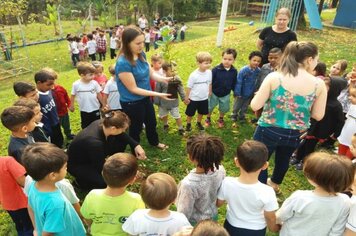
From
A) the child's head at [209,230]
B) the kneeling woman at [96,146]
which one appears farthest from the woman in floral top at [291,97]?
the child's head at [209,230]

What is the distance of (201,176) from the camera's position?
2590mm

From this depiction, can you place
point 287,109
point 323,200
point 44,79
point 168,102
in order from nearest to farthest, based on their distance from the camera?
point 323,200 → point 287,109 → point 44,79 → point 168,102

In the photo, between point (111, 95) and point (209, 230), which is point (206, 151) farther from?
point (111, 95)

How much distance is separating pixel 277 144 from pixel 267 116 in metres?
0.35

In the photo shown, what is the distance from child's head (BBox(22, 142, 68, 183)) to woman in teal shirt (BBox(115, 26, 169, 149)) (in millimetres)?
1751

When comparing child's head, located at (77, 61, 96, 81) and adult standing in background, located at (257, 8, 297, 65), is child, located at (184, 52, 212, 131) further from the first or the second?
child's head, located at (77, 61, 96, 81)

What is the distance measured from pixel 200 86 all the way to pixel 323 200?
3.38 meters

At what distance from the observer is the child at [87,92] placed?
495 cm

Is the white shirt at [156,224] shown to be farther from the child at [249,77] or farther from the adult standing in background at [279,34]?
the adult standing in background at [279,34]

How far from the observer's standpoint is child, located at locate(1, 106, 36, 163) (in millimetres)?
3072

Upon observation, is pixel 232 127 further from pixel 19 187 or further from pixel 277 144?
pixel 19 187

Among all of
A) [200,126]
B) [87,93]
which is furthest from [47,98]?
[200,126]

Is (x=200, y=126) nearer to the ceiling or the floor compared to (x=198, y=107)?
nearer to the floor

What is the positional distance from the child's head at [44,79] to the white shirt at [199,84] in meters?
2.22
